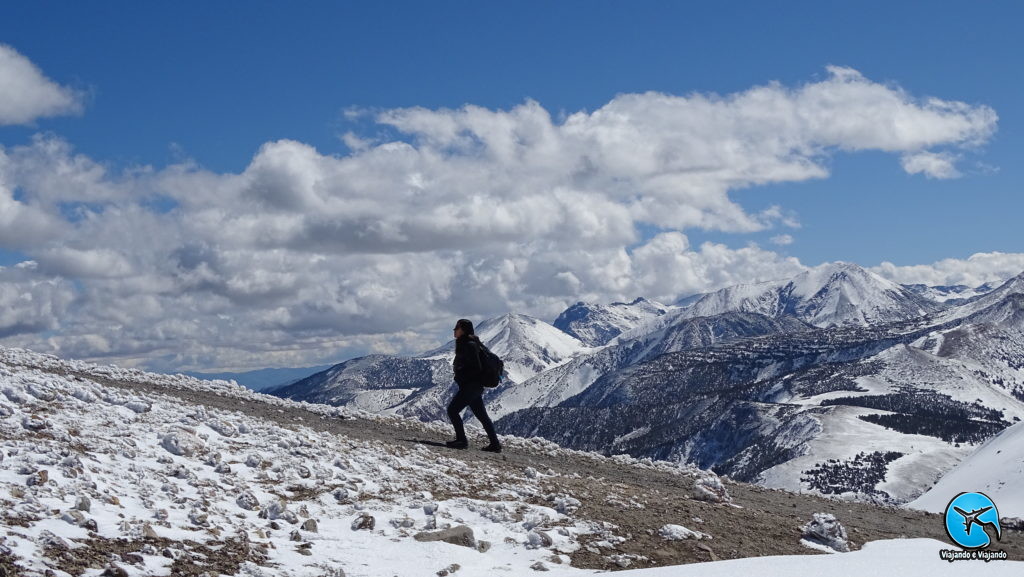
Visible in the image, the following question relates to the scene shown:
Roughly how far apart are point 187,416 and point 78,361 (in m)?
17.0

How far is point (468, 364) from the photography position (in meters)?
22.6

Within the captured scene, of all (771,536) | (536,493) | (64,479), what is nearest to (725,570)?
(771,536)

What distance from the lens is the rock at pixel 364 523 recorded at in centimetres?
1401

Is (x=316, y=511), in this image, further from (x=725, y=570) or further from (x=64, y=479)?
(x=725, y=570)

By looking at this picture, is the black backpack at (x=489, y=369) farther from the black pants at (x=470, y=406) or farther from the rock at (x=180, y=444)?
the rock at (x=180, y=444)

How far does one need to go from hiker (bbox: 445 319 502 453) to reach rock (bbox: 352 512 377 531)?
814cm

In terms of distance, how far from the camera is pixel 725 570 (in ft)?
42.0

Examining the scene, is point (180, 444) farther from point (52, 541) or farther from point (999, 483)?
point (999, 483)

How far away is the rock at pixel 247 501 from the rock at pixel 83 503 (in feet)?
8.95

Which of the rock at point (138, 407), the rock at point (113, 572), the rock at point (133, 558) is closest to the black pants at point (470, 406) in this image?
the rock at point (138, 407)

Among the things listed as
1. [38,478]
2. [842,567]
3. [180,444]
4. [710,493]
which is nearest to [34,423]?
[180,444]

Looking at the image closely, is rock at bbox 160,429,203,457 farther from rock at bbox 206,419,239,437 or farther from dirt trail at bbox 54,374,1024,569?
dirt trail at bbox 54,374,1024,569

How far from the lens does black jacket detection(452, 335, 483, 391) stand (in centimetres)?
2255

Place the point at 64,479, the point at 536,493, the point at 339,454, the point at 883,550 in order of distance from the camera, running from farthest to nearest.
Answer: the point at 339,454, the point at 536,493, the point at 883,550, the point at 64,479
